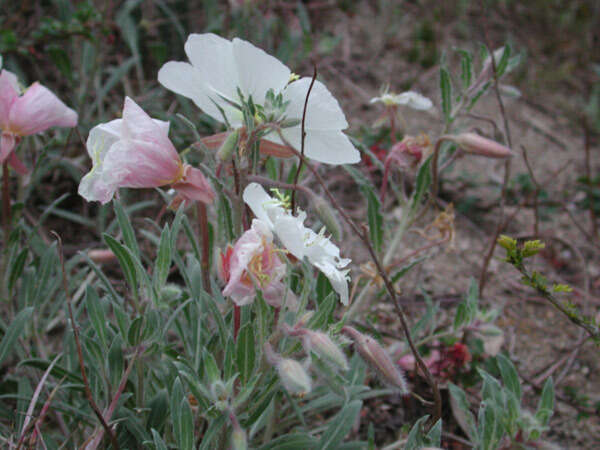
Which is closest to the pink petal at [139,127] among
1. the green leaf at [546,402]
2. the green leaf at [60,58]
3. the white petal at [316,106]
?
the white petal at [316,106]

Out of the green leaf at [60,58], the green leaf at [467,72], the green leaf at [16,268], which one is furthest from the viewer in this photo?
the green leaf at [60,58]

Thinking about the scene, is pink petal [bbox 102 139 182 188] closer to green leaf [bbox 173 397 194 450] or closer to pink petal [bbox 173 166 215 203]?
pink petal [bbox 173 166 215 203]

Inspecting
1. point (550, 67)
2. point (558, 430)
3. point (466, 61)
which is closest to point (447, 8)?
point (550, 67)

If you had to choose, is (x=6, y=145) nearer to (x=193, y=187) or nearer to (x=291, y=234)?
(x=193, y=187)

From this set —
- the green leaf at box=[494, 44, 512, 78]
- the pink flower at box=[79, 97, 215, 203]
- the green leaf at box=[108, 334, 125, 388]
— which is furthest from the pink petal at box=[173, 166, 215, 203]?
the green leaf at box=[494, 44, 512, 78]

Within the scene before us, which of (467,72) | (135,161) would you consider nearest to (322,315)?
(135,161)

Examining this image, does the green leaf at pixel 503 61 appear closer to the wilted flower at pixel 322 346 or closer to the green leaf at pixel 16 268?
the wilted flower at pixel 322 346
